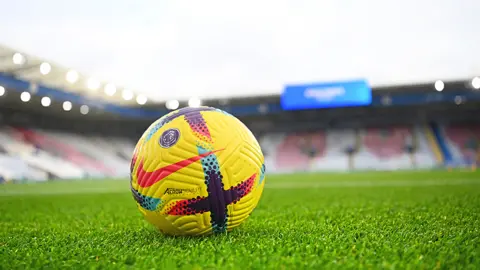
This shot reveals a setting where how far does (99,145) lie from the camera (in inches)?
1409

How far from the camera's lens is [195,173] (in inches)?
107

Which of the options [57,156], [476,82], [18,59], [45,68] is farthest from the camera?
[57,156]

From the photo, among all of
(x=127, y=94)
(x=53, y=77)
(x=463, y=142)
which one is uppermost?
(x=53, y=77)

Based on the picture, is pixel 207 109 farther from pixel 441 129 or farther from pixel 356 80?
pixel 441 129

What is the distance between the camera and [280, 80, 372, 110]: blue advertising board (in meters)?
28.3

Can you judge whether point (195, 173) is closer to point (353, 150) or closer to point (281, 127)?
point (353, 150)

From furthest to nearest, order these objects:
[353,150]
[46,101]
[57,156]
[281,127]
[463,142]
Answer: [281,127] → [353,150] → [463,142] → [57,156] → [46,101]

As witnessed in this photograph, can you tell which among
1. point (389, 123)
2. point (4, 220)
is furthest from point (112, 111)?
point (4, 220)

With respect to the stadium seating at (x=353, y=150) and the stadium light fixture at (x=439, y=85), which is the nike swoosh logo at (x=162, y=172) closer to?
the stadium light fixture at (x=439, y=85)

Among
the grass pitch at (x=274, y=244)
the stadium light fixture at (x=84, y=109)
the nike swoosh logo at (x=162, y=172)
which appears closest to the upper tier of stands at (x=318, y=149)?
the stadium light fixture at (x=84, y=109)

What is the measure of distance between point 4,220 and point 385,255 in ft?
15.2

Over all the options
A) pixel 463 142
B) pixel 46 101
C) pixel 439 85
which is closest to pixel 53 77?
pixel 46 101

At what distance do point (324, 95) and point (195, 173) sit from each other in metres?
27.2

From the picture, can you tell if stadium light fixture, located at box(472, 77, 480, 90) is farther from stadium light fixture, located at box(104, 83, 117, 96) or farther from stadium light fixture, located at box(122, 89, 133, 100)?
stadium light fixture, located at box(104, 83, 117, 96)
